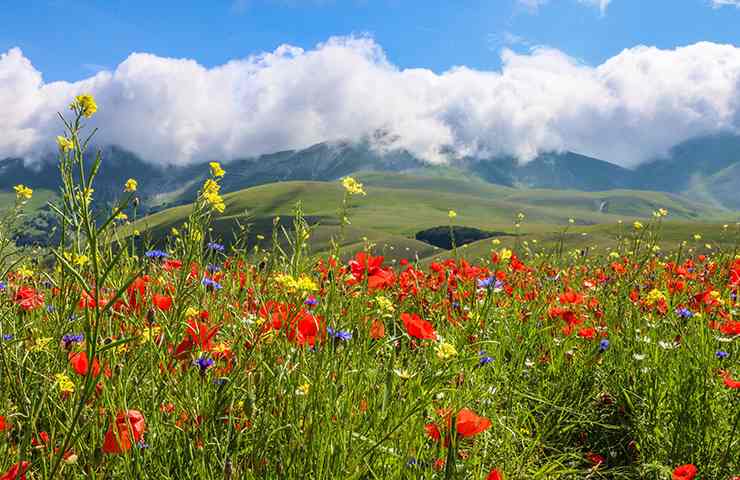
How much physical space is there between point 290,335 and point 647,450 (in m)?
2.37

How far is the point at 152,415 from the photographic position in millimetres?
2166

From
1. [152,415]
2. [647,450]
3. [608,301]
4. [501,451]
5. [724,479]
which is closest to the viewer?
[152,415]

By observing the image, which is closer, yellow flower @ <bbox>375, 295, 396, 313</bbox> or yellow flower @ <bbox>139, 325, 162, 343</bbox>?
yellow flower @ <bbox>139, 325, 162, 343</bbox>

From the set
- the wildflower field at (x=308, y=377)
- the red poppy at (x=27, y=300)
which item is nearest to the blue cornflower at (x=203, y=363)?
the wildflower field at (x=308, y=377)

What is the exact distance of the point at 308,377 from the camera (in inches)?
91.2

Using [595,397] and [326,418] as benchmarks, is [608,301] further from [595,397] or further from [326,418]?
[326,418]

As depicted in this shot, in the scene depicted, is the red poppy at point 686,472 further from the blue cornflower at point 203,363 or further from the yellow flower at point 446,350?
the blue cornflower at point 203,363

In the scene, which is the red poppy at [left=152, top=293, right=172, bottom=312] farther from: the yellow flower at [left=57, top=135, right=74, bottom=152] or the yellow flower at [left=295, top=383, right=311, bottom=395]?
the yellow flower at [left=57, top=135, right=74, bottom=152]

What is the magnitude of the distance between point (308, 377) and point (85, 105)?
1351mm

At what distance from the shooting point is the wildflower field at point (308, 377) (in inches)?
73.9

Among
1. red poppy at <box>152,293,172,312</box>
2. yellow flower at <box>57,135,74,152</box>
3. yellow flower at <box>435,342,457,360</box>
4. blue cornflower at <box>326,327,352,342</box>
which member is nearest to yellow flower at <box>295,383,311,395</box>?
blue cornflower at <box>326,327,352,342</box>

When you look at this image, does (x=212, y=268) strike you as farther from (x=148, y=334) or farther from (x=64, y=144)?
(x=64, y=144)

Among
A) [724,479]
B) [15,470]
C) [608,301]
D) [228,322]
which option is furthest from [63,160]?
[608,301]

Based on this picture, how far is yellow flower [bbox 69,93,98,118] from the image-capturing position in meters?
1.52
